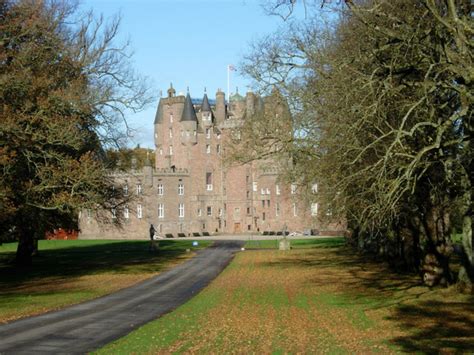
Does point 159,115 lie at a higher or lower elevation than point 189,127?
higher

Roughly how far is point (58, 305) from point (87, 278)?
1118 cm

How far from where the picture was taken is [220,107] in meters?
97.9

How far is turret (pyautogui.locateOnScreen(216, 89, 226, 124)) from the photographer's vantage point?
97.5 meters

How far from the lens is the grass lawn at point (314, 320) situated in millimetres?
13586

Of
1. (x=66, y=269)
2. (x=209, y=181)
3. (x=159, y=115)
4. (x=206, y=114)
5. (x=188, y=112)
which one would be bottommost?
(x=66, y=269)

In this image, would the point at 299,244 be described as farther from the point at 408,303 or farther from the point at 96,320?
the point at 96,320

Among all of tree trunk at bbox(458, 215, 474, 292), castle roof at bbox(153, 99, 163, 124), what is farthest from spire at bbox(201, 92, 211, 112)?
tree trunk at bbox(458, 215, 474, 292)

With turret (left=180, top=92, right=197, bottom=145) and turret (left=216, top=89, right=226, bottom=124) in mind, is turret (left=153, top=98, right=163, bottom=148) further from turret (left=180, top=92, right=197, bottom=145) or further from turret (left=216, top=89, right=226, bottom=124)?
turret (left=216, top=89, right=226, bottom=124)

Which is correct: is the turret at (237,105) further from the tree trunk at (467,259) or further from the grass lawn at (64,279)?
the tree trunk at (467,259)

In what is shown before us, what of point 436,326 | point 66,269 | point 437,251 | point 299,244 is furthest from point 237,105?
point 436,326

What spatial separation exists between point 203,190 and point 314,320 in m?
77.4

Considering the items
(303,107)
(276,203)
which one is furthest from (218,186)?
(303,107)

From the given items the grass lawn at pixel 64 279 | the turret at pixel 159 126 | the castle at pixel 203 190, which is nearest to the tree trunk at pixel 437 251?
the grass lawn at pixel 64 279

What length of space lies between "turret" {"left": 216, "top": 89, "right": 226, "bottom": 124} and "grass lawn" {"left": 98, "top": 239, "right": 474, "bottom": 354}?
68.7 meters
